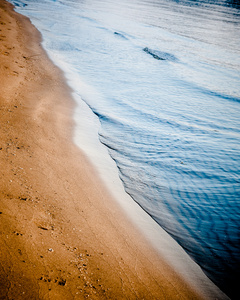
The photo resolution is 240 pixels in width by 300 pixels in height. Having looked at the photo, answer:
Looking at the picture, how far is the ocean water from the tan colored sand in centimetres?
86

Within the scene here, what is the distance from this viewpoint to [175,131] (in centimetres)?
623

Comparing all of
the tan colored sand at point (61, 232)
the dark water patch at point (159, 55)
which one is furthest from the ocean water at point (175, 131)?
the tan colored sand at point (61, 232)

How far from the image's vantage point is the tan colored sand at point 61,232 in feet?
6.22

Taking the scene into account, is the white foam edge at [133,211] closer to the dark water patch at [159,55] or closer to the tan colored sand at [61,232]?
the tan colored sand at [61,232]

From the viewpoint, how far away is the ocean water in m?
3.49

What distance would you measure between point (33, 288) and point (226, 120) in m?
7.90

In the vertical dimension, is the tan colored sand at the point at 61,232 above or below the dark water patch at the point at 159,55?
below

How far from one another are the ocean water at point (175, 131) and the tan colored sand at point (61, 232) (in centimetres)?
86

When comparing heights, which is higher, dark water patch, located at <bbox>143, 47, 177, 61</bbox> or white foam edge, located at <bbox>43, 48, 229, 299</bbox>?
dark water patch, located at <bbox>143, 47, 177, 61</bbox>

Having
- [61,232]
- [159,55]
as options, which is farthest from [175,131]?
[159,55]

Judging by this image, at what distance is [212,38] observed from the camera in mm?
21359

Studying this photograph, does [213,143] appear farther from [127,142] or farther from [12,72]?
[12,72]

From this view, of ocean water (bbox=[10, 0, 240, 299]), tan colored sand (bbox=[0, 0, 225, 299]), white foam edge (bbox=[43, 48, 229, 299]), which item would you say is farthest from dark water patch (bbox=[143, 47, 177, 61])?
tan colored sand (bbox=[0, 0, 225, 299])

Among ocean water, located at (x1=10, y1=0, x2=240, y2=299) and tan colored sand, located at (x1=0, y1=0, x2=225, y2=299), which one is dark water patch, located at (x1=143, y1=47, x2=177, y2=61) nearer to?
ocean water, located at (x1=10, y1=0, x2=240, y2=299)
